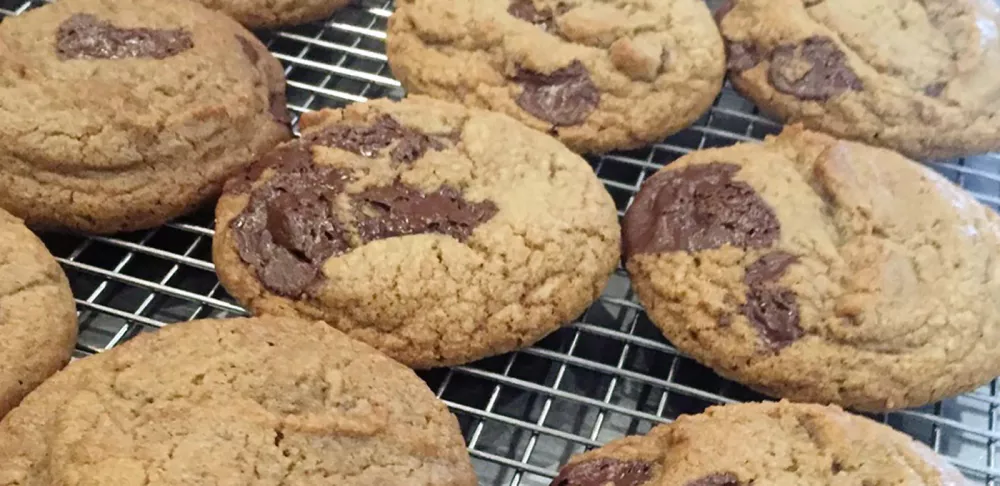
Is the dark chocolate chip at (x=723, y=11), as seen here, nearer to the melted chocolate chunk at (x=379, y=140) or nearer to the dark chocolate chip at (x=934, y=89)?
the dark chocolate chip at (x=934, y=89)

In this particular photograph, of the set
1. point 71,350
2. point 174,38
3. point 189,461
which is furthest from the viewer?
point 174,38

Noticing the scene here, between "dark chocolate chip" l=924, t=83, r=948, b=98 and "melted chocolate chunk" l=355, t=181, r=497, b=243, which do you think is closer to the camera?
"melted chocolate chunk" l=355, t=181, r=497, b=243

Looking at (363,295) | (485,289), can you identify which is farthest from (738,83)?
(363,295)

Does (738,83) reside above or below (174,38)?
below

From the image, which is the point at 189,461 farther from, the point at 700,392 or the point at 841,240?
the point at 841,240

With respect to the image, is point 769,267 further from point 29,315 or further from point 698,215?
point 29,315

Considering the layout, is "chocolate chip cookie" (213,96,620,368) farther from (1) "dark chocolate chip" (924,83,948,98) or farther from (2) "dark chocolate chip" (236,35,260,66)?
(1) "dark chocolate chip" (924,83,948,98)

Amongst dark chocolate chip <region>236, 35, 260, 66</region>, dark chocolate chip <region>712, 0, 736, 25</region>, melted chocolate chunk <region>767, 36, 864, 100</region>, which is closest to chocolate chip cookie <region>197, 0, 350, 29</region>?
dark chocolate chip <region>236, 35, 260, 66</region>
